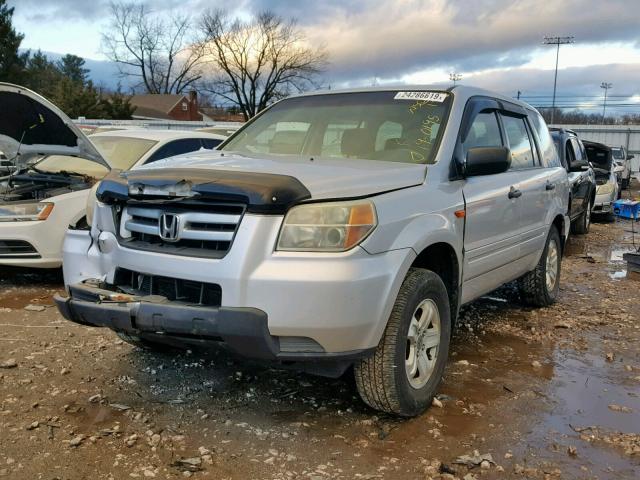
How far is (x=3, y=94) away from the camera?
6000 mm

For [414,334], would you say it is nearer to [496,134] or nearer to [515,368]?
[515,368]

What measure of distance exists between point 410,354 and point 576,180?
313 inches

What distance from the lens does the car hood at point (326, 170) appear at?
3085 millimetres

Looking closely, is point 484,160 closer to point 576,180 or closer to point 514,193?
point 514,193

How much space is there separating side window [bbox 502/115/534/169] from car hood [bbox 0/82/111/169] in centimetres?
409

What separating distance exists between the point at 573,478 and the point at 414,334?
1036mm

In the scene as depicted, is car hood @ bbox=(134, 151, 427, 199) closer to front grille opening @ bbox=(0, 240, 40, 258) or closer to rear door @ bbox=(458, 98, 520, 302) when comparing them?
rear door @ bbox=(458, 98, 520, 302)

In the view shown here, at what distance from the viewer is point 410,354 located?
344cm

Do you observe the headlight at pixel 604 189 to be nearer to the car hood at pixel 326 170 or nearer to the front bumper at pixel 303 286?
the car hood at pixel 326 170

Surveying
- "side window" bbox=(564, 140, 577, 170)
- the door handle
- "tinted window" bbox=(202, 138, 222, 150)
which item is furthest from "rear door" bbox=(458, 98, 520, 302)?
"side window" bbox=(564, 140, 577, 170)

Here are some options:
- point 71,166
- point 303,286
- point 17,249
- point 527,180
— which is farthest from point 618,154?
point 303,286

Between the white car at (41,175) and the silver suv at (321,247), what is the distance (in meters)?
2.61

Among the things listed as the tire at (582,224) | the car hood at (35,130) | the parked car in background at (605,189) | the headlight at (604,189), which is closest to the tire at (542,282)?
the car hood at (35,130)

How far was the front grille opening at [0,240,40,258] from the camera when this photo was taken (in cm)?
609
